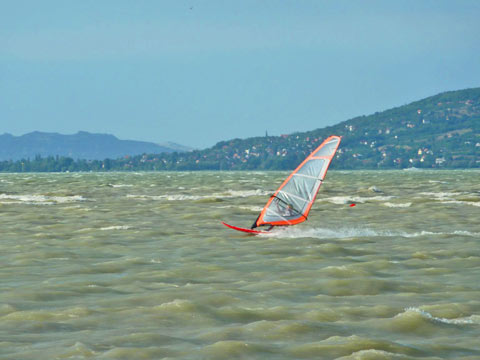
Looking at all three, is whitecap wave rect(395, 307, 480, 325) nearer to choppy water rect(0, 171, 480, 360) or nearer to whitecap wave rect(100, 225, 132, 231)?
choppy water rect(0, 171, 480, 360)

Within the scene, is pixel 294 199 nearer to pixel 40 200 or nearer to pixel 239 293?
pixel 239 293

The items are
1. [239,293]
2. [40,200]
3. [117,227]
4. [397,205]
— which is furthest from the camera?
[40,200]

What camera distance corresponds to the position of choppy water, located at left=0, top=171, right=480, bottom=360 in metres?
12.4

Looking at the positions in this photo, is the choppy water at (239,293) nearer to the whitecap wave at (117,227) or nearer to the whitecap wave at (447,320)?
the whitecap wave at (447,320)

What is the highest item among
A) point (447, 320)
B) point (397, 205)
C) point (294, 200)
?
point (294, 200)

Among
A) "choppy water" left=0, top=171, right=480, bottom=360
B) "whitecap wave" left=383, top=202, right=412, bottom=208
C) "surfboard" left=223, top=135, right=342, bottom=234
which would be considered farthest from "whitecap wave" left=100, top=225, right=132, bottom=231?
"whitecap wave" left=383, top=202, right=412, bottom=208

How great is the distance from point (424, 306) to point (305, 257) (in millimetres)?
7553

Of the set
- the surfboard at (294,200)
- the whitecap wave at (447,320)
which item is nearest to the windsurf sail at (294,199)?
the surfboard at (294,200)

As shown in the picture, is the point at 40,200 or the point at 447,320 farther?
the point at 40,200

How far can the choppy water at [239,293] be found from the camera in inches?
490

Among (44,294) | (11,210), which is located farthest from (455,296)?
(11,210)

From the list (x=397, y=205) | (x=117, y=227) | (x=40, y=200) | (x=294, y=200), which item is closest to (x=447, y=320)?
(x=294, y=200)

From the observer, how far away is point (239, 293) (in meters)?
16.8

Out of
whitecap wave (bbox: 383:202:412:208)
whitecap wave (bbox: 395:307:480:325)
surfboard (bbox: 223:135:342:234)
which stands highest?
surfboard (bbox: 223:135:342:234)
